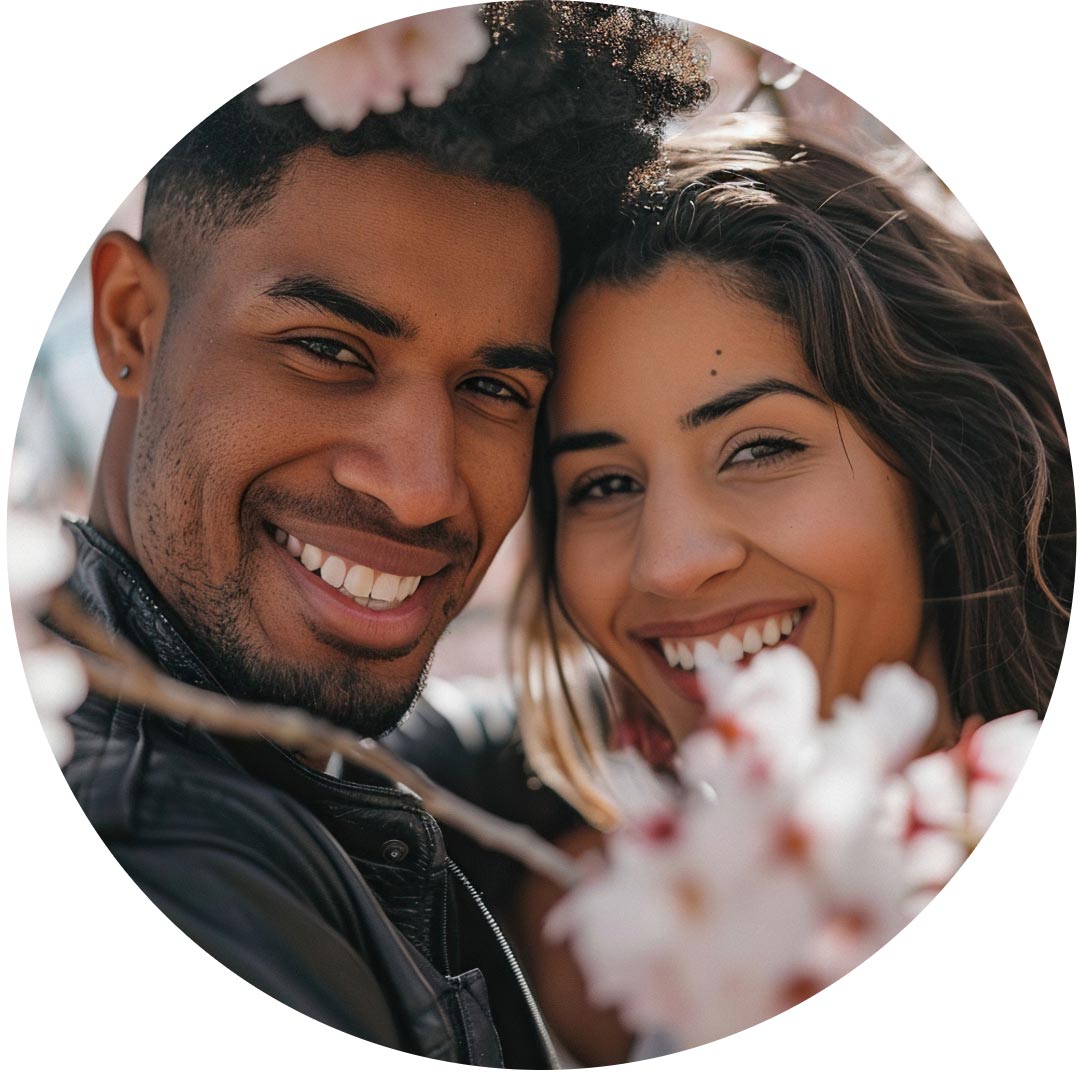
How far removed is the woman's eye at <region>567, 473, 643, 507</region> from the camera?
190 centimetres

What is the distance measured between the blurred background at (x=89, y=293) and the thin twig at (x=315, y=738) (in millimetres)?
229

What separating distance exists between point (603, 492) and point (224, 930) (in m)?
0.99

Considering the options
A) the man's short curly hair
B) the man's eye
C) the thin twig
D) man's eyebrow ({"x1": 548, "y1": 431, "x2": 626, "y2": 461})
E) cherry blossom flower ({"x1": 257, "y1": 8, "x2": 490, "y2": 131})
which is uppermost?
cherry blossom flower ({"x1": 257, "y1": 8, "x2": 490, "y2": 131})

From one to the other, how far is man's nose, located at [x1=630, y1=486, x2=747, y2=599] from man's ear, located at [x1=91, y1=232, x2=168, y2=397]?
89cm

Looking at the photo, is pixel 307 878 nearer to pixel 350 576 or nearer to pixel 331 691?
pixel 331 691

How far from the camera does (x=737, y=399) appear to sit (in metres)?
1.87

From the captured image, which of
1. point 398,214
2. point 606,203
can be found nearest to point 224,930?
point 398,214

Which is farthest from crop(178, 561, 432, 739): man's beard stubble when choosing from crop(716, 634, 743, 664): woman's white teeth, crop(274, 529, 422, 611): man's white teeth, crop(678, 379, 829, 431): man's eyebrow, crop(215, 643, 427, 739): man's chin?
crop(678, 379, 829, 431): man's eyebrow

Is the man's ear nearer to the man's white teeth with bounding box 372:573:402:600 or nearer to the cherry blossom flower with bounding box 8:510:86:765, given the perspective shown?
the cherry blossom flower with bounding box 8:510:86:765

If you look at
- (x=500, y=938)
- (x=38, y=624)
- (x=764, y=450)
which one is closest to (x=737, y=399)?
(x=764, y=450)

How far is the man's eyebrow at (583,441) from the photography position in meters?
1.89

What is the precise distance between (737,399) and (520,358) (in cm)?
36

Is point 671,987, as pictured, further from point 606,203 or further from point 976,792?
point 606,203

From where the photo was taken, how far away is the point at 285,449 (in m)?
1.86
